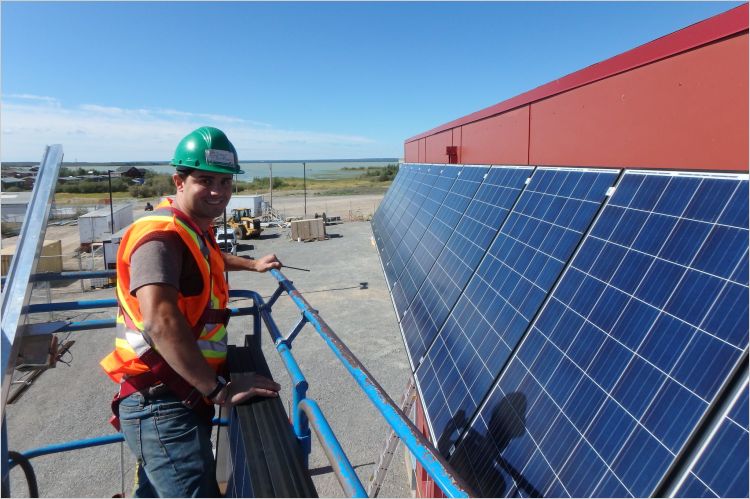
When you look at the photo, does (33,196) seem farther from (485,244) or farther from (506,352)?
(485,244)

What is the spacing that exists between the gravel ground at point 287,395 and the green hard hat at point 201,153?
2461 millimetres

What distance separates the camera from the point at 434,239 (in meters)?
8.20

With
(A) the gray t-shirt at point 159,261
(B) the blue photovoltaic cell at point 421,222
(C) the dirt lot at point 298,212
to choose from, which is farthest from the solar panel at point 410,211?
(C) the dirt lot at point 298,212

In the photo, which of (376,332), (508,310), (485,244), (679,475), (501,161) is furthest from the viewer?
(376,332)

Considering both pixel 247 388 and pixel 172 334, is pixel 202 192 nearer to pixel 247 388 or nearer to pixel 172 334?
pixel 172 334

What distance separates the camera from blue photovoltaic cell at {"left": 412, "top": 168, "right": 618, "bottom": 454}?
3945mm

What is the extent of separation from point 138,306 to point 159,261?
43 centimetres

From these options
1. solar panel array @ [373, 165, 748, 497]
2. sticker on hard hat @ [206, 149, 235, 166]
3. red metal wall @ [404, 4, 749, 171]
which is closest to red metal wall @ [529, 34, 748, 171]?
red metal wall @ [404, 4, 749, 171]

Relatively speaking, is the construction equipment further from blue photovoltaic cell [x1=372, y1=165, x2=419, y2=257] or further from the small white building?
blue photovoltaic cell [x1=372, y1=165, x2=419, y2=257]

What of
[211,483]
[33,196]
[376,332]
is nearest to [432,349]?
[211,483]

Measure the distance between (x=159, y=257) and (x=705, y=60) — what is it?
404 centimetres

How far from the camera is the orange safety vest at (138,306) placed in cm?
285

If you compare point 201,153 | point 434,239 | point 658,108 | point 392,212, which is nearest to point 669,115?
point 658,108

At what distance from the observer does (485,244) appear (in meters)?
5.82
